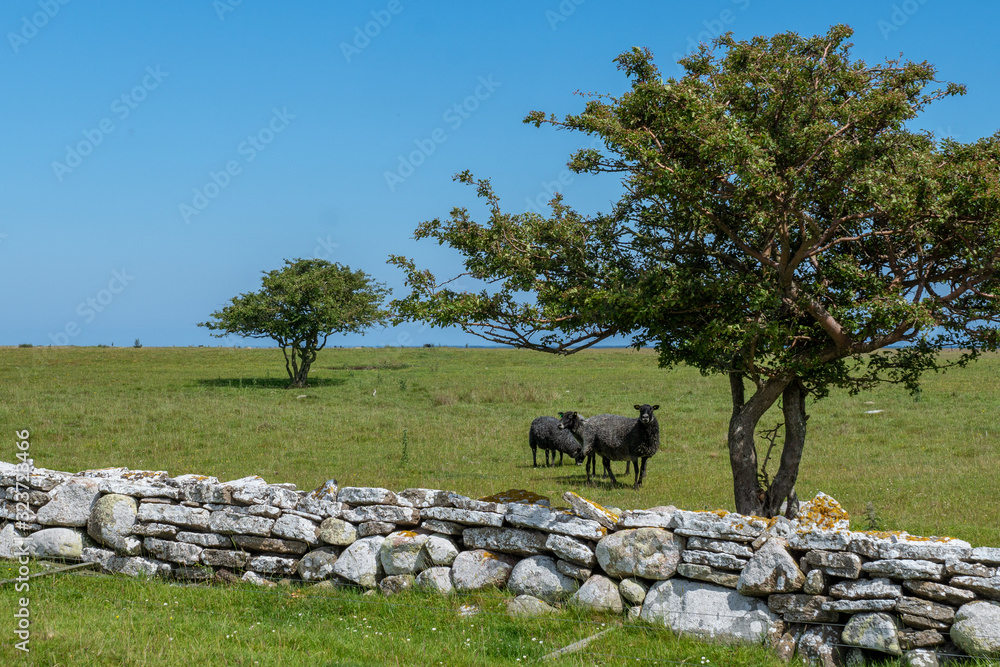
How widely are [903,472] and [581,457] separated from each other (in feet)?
26.3

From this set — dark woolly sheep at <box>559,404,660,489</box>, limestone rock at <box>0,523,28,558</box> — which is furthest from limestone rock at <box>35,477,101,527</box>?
dark woolly sheep at <box>559,404,660,489</box>

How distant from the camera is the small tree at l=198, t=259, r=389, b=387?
43.7 metres

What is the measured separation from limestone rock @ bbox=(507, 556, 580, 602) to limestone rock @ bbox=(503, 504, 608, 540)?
406 millimetres

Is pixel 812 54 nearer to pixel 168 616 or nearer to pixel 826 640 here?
pixel 826 640

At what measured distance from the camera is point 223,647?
7.23m

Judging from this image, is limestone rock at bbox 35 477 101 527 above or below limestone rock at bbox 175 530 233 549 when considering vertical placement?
above

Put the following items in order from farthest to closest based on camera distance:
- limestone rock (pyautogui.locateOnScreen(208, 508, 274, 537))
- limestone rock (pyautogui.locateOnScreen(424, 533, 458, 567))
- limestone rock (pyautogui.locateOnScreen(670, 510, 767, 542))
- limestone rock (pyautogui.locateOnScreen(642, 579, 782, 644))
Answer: limestone rock (pyautogui.locateOnScreen(208, 508, 274, 537)), limestone rock (pyautogui.locateOnScreen(424, 533, 458, 567)), limestone rock (pyautogui.locateOnScreen(670, 510, 767, 542)), limestone rock (pyautogui.locateOnScreen(642, 579, 782, 644))

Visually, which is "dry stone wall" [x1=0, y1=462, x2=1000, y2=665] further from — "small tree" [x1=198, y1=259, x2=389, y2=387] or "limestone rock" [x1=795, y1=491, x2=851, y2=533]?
"small tree" [x1=198, y1=259, x2=389, y2=387]

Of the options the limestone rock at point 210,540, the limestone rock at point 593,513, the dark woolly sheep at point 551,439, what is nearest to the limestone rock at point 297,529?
the limestone rock at point 210,540

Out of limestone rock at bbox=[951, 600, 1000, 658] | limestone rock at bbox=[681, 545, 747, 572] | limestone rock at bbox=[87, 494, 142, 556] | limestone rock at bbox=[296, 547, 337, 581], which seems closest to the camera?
limestone rock at bbox=[951, 600, 1000, 658]

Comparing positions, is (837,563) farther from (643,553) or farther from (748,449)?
(748,449)

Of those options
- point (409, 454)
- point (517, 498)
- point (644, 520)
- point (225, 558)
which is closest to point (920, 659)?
point (644, 520)

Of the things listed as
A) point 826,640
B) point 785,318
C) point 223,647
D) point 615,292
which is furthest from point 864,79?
point 223,647

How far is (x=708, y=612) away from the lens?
26.1ft
